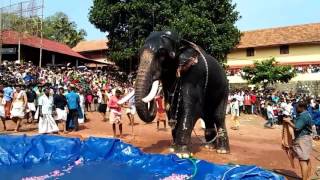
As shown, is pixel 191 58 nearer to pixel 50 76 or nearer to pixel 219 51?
pixel 50 76

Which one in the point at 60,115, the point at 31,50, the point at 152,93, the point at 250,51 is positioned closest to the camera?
the point at 152,93

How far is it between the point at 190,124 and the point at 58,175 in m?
2.87

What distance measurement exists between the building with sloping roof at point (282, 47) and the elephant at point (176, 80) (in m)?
25.0

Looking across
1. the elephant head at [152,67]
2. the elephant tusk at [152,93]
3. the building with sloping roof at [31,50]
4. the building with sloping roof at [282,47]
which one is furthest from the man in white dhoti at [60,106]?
the building with sloping roof at [282,47]

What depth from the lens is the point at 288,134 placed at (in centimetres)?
877

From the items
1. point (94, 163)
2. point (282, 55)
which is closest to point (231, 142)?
point (94, 163)

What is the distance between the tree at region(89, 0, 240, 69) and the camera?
2926 cm

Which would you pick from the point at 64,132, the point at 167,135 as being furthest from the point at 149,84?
the point at 64,132

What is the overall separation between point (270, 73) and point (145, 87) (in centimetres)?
A: 2342

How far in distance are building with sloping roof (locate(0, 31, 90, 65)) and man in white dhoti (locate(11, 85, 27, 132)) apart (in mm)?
14463

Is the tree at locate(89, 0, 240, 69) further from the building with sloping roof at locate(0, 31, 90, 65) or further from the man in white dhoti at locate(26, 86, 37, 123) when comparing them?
the man in white dhoti at locate(26, 86, 37, 123)

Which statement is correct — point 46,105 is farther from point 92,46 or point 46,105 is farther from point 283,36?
point 92,46

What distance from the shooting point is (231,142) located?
45.6ft

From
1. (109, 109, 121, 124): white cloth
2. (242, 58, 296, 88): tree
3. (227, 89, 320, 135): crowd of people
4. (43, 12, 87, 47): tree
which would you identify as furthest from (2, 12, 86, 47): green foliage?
(109, 109, 121, 124): white cloth
